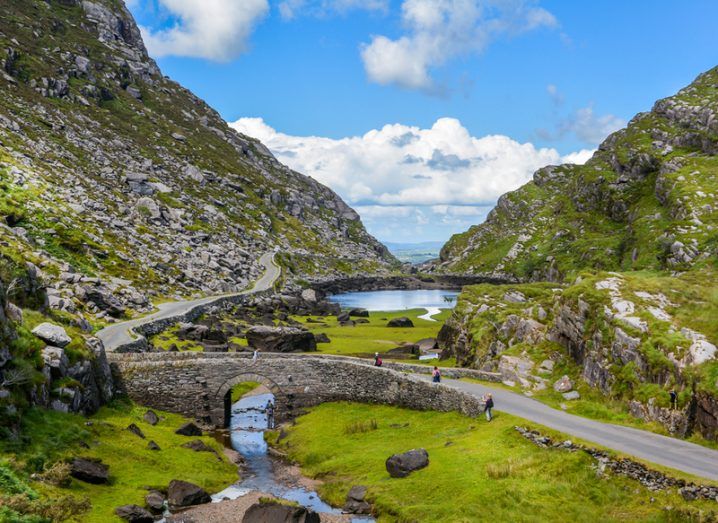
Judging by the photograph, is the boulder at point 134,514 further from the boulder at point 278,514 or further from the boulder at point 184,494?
the boulder at point 278,514

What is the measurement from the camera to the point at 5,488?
28.5 metres

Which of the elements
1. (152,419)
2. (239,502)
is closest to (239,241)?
(152,419)

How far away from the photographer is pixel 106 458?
38438 millimetres

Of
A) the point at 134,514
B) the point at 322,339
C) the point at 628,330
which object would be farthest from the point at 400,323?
the point at 134,514

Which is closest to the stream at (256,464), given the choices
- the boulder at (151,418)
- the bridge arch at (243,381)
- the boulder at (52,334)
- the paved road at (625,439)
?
the bridge arch at (243,381)

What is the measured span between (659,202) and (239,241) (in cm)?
13162

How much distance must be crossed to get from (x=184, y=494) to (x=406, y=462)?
14917mm

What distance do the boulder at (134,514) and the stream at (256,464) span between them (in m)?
6.66

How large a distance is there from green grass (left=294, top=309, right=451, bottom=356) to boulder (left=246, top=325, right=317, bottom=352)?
152 inches

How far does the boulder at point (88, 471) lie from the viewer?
34094 mm

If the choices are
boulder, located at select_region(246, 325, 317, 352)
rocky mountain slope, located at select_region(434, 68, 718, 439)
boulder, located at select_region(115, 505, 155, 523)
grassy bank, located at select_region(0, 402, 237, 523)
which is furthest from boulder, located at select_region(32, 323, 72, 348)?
boulder, located at select_region(246, 325, 317, 352)

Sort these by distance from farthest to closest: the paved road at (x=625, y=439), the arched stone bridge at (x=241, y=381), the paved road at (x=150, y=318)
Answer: the paved road at (x=150, y=318) < the arched stone bridge at (x=241, y=381) < the paved road at (x=625, y=439)

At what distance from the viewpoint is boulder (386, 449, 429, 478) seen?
1512 inches

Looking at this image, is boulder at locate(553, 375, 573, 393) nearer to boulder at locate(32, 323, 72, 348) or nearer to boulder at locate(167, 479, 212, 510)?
boulder at locate(167, 479, 212, 510)
